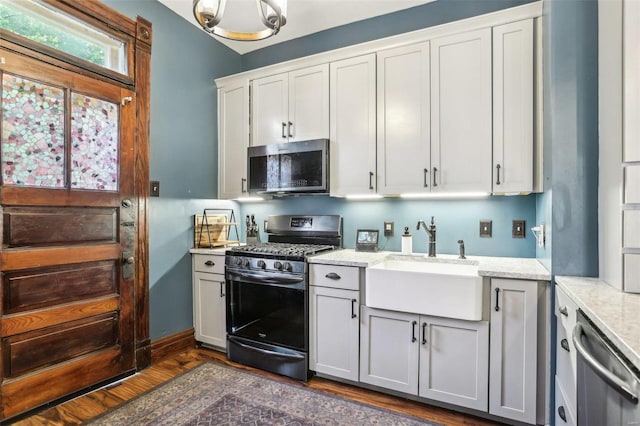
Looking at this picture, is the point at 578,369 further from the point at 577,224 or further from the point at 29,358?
the point at 29,358

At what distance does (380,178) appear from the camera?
8.02 feet

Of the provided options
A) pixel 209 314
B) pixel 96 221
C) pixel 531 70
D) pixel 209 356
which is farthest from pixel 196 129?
pixel 531 70

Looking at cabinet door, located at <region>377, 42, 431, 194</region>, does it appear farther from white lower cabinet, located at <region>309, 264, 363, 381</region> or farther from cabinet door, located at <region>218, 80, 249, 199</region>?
cabinet door, located at <region>218, 80, 249, 199</region>

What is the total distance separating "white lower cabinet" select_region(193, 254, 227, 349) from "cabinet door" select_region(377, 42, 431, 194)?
155cm

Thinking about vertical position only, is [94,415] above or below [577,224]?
below

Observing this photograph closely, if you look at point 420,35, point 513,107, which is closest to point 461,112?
point 513,107

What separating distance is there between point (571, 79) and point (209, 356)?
121 inches

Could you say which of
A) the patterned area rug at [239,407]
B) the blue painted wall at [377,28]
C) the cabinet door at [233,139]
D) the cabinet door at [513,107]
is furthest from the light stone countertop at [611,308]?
the cabinet door at [233,139]

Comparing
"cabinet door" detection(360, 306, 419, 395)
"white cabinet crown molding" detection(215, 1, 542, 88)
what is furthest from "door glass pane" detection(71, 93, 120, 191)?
"cabinet door" detection(360, 306, 419, 395)

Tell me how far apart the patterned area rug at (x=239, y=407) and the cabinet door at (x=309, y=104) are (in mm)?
1886

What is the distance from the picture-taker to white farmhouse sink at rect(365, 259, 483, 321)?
184 centimetres

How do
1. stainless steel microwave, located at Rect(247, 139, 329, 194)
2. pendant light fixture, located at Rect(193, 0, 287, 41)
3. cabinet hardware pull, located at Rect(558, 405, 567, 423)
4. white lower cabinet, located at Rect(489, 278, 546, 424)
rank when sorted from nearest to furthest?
1. cabinet hardware pull, located at Rect(558, 405, 567, 423)
2. pendant light fixture, located at Rect(193, 0, 287, 41)
3. white lower cabinet, located at Rect(489, 278, 546, 424)
4. stainless steel microwave, located at Rect(247, 139, 329, 194)

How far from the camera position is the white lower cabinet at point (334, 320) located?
86.4 inches

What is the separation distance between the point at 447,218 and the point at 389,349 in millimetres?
1069
